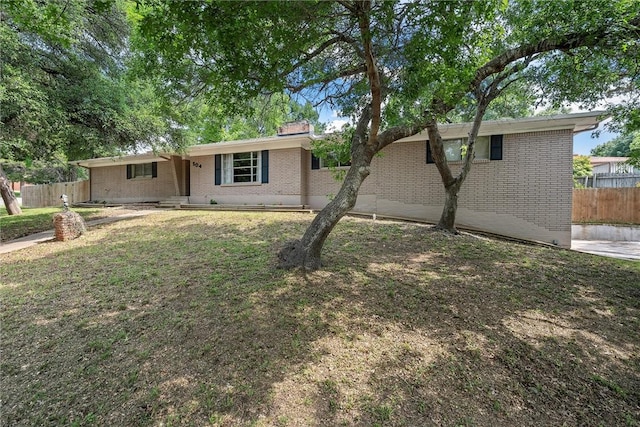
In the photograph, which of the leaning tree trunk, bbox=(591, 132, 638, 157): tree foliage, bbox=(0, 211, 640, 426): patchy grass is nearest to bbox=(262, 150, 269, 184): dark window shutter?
bbox=(0, 211, 640, 426): patchy grass

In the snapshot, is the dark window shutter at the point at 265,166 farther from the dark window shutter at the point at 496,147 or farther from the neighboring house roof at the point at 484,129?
the dark window shutter at the point at 496,147

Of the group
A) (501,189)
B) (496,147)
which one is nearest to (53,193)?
(496,147)

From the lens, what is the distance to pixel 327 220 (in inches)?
184

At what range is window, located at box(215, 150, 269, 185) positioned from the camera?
1275cm

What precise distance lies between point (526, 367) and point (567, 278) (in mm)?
3152

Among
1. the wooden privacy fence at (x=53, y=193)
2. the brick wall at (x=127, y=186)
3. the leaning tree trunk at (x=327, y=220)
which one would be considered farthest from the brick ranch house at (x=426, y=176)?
the wooden privacy fence at (x=53, y=193)

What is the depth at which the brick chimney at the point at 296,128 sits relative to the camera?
1283 cm

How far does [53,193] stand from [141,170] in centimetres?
791

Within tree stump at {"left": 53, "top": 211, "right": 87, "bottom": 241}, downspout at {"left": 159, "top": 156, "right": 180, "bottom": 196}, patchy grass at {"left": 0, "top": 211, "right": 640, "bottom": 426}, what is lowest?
patchy grass at {"left": 0, "top": 211, "right": 640, "bottom": 426}

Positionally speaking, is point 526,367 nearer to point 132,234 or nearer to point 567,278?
point 567,278

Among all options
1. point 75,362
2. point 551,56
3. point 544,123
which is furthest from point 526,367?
point 544,123

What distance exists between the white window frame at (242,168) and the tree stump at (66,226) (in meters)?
6.44

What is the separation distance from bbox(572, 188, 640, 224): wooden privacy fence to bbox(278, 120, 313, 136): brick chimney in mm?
11435

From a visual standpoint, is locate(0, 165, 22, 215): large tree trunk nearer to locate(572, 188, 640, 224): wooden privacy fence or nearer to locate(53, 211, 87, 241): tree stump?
locate(53, 211, 87, 241): tree stump
